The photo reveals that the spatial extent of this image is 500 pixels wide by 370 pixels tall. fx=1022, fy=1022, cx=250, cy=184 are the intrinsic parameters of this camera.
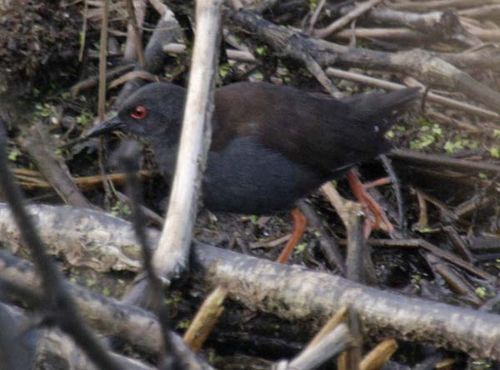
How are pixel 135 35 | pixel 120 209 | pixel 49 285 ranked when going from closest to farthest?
pixel 49 285 < pixel 120 209 < pixel 135 35

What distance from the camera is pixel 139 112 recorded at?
196 inches

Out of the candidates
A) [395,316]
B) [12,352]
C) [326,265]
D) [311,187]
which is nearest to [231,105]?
[311,187]

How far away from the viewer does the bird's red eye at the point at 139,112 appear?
4.96 meters

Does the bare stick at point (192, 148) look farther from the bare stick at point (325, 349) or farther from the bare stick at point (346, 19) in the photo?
the bare stick at point (346, 19)

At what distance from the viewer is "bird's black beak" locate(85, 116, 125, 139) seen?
4.94 meters

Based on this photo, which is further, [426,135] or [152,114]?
[426,135]

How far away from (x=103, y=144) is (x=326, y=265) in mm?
1409

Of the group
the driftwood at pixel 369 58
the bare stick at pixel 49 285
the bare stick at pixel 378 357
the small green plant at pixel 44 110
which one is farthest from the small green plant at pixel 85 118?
the bare stick at pixel 49 285

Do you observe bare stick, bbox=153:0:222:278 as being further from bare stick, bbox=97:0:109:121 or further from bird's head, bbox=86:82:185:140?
bare stick, bbox=97:0:109:121

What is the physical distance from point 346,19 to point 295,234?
164 cm

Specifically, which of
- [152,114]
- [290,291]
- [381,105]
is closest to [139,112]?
[152,114]

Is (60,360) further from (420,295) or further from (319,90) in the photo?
(319,90)

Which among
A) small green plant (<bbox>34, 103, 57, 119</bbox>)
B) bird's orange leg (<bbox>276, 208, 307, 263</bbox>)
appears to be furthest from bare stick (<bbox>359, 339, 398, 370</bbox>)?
small green plant (<bbox>34, 103, 57, 119</bbox>)

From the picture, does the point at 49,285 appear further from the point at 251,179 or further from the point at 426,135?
the point at 426,135
